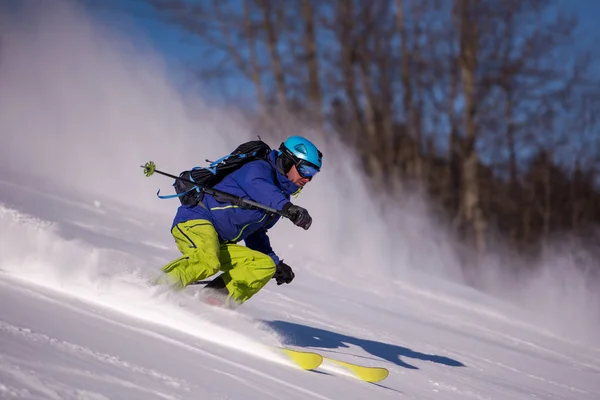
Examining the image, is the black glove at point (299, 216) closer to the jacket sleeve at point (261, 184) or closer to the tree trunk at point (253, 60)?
the jacket sleeve at point (261, 184)

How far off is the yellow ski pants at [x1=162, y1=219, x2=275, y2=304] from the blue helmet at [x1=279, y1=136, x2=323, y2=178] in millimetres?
711

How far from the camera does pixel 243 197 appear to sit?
15.9ft

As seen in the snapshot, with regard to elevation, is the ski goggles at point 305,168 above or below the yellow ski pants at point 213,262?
above

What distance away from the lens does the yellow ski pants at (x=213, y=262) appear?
15.6ft

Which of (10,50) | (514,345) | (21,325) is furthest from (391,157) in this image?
(21,325)

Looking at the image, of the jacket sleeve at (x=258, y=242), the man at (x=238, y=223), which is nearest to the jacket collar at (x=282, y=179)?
the man at (x=238, y=223)

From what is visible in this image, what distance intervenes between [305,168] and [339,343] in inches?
69.0

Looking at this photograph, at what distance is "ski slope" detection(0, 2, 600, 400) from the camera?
3186 mm

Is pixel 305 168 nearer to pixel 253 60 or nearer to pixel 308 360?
pixel 308 360

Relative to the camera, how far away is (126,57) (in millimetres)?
16328

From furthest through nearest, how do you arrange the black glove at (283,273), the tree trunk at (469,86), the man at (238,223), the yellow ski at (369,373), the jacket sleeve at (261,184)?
the tree trunk at (469,86), the black glove at (283,273), the man at (238,223), the jacket sleeve at (261,184), the yellow ski at (369,373)

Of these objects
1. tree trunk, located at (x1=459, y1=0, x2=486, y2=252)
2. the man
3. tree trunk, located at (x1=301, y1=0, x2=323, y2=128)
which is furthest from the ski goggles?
tree trunk, located at (x1=301, y1=0, x2=323, y2=128)

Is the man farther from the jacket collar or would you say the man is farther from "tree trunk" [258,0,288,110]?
"tree trunk" [258,0,288,110]

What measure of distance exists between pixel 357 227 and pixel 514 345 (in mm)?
5417
